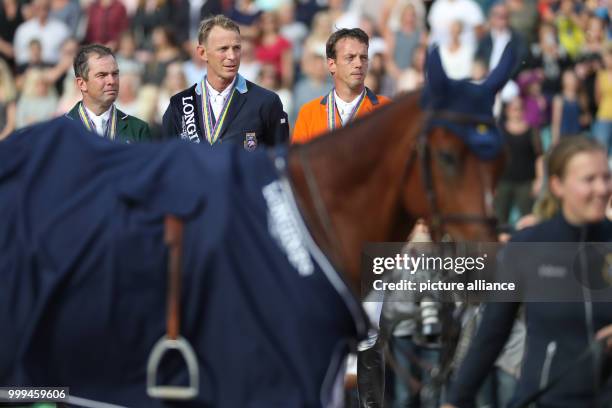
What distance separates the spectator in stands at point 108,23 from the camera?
17656 millimetres

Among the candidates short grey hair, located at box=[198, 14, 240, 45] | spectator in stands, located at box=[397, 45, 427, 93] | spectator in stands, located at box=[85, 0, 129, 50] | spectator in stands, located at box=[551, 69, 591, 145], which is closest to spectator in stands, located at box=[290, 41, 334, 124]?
spectator in stands, located at box=[397, 45, 427, 93]

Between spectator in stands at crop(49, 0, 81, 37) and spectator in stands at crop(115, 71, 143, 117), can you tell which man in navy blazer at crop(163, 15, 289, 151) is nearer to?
spectator in stands at crop(115, 71, 143, 117)

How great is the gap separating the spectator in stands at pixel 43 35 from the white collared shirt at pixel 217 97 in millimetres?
10127

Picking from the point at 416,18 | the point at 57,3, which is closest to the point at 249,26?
the point at 416,18

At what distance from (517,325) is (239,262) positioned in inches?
141

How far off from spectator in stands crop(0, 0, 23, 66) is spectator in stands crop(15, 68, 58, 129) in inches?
86.1

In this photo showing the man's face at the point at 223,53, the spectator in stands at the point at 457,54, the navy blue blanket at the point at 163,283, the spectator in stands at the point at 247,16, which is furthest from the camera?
the spectator in stands at the point at 247,16

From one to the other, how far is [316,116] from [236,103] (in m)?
0.56

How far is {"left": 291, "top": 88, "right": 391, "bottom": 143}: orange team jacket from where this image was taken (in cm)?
760

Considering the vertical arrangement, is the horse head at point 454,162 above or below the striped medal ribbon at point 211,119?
below

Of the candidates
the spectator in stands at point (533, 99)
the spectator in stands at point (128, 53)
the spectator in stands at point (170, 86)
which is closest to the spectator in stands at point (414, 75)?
the spectator in stands at point (533, 99)

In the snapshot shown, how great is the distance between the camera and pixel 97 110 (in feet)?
24.7

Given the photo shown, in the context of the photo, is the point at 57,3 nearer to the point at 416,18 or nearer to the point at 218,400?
the point at 416,18

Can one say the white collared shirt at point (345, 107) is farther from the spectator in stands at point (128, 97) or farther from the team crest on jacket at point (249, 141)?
the spectator in stands at point (128, 97)
